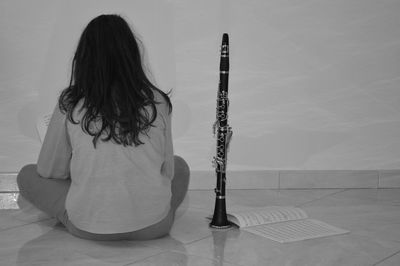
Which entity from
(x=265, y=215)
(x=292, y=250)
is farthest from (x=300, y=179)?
(x=292, y=250)

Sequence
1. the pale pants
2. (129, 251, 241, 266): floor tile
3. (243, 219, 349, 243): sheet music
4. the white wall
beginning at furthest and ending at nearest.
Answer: the white wall
(243, 219, 349, 243): sheet music
the pale pants
(129, 251, 241, 266): floor tile

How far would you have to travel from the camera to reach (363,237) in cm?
231

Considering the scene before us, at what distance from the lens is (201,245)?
7.09 feet

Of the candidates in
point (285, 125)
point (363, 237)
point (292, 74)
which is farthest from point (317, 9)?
point (363, 237)

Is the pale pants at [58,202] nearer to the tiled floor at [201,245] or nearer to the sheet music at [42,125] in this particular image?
the tiled floor at [201,245]

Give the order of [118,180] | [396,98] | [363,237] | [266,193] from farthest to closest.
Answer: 1. [396,98]
2. [266,193]
3. [363,237]
4. [118,180]

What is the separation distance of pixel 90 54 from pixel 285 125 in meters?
1.36

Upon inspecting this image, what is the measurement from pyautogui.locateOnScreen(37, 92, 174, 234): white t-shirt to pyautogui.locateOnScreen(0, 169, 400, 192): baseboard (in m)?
0.97

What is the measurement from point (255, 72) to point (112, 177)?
1268 mm

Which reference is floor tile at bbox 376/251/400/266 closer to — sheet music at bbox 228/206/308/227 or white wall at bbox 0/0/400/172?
sheet music at bbox 228/206/308/227

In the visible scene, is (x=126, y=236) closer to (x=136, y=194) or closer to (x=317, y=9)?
(x=136, y=194)

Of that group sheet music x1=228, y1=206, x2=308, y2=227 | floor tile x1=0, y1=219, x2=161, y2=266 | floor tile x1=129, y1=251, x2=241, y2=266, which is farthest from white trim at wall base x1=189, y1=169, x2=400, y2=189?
floor tile x1=129, y1=251, x2=241, y2=266

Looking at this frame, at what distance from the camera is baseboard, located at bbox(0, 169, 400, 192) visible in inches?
122

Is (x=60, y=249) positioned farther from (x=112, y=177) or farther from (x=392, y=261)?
(x=392, y=261)
